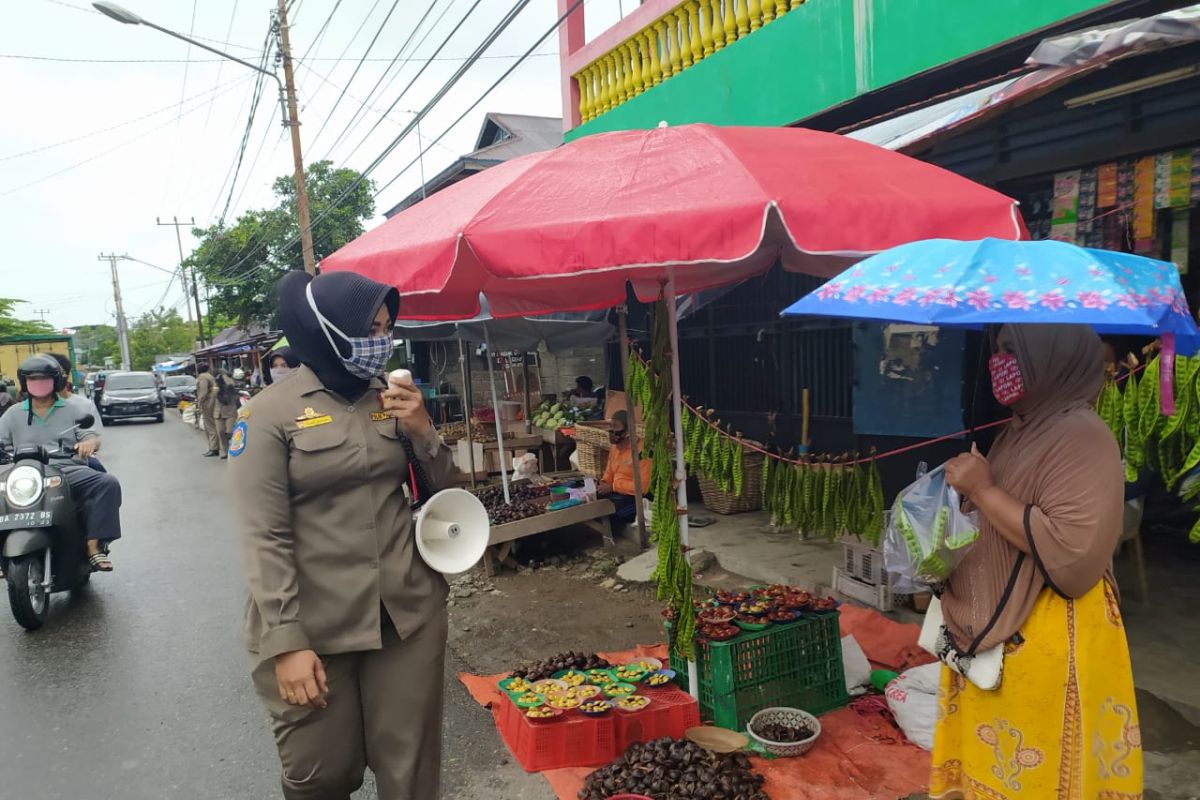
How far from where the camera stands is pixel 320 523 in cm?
215

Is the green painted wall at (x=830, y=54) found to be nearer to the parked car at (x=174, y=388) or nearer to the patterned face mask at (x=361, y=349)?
the patterned face mask at (x=361, y=349)

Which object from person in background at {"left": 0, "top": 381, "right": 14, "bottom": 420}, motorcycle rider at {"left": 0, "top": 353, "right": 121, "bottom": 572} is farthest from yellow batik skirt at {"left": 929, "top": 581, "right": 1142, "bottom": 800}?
person in background at {"left": 0, "top": 381, "right": 14, "bottom": 420}

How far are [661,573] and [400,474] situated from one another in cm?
149

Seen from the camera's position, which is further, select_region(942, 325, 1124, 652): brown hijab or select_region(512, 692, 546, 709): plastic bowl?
select_region(512, 692, 546, 709): plastic bowl

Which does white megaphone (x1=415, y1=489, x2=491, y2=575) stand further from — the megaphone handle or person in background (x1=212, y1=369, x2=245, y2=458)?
person in background (x1=212, y1=369, x2=245, y2=458)

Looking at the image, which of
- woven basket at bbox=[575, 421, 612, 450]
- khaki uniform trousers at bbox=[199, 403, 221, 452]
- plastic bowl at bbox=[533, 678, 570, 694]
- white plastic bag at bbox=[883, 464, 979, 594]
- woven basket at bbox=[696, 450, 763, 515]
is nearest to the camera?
white plastic bag at bbox=[883, 464, 979, 594]

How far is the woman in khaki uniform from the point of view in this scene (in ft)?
6.68

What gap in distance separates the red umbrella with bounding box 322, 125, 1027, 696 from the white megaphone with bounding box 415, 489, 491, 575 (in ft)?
2.69

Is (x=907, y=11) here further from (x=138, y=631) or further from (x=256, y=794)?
(x=138, y=631)

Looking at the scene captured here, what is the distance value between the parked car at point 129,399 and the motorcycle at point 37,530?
21.0 meters

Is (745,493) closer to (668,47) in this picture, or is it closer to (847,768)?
(847,768)

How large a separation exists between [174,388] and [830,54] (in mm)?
34929

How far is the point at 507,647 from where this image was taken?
4.82m

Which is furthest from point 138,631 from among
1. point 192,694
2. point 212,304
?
point 212,304
